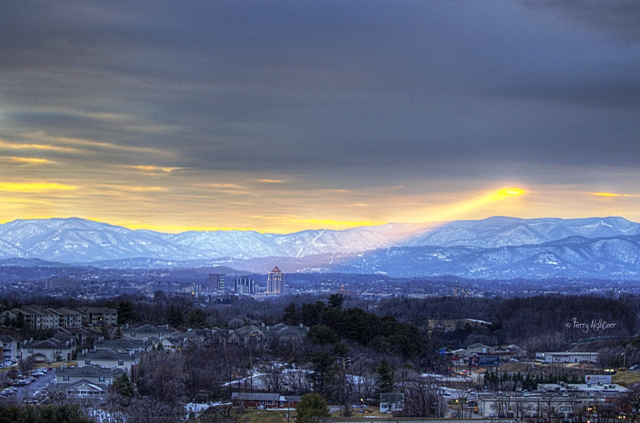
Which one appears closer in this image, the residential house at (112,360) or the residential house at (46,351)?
the residential house at (112,360)

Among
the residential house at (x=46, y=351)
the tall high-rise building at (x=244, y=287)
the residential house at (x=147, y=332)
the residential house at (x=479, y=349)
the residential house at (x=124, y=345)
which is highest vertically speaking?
the tall high-rise building at (x=244, y=287)

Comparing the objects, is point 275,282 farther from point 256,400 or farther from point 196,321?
point 256,400

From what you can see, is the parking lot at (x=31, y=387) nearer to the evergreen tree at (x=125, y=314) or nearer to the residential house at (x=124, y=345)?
the residential house at (x=124, y=345)

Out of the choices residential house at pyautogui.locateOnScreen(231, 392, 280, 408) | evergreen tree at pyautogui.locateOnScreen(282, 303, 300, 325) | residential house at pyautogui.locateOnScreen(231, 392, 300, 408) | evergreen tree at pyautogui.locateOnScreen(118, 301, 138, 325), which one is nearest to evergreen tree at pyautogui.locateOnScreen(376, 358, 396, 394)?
residential house at pyautogui.locateOnScreen(231, 392, 300, 408)

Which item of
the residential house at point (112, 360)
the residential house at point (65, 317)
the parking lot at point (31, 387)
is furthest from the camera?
the residential house at point (65, 317)

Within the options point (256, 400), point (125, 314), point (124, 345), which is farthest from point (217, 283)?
point (256, 400)

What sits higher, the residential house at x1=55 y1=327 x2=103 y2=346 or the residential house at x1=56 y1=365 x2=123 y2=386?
the residential house at x1=55 y1=327 x2=103 y2=346

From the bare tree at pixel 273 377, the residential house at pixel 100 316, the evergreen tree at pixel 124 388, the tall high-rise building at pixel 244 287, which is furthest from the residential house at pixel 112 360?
the tall high-rise building at pixel 244 287

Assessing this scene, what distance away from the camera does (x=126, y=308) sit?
64.6 meters

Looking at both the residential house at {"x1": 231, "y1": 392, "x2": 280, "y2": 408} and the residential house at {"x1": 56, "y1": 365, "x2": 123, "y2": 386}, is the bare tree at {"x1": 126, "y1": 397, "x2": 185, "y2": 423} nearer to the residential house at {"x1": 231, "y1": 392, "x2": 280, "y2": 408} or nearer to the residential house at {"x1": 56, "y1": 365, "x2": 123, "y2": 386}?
the residential house at {"x1": 231, "y1": 392, "x2": 280, "y2": 408}

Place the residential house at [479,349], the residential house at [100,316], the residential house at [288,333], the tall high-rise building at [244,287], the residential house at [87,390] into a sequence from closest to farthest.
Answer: the residential house at [87,390], the residential house at [288,333], the residential house at [479,349], the residential house at [100,316], the tall high-rise building at [244,287]

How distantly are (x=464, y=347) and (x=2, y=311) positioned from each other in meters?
31.3

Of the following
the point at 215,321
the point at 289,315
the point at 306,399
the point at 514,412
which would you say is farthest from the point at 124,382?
the point at 215,321

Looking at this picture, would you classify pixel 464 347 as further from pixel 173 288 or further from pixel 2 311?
pixel 173 288
